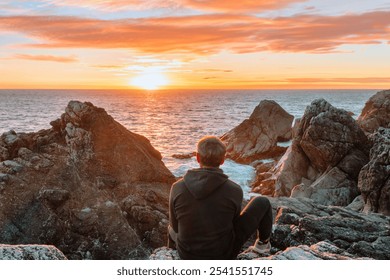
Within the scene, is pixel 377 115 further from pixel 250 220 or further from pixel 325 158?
pixel 250 220

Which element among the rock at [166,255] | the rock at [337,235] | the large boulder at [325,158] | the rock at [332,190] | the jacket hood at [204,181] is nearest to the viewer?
the jacket hood at [204,181]

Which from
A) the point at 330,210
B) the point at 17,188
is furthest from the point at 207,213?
the point at 17,188

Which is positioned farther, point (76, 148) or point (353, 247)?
point (76, 148)

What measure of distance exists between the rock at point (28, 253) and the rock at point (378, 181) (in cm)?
1128

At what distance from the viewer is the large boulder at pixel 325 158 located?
17.3 metres

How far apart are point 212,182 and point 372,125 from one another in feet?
80.2

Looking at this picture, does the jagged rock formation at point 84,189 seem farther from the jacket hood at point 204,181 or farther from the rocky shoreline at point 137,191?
the jacket hood at point 204,181

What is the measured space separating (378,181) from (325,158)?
5.23 meters

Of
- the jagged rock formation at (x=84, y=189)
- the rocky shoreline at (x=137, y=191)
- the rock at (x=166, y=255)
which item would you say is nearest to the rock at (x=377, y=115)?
the rocky shoreline at (x=137, y=191)

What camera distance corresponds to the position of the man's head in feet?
17.0

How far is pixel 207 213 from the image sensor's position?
5102 millimetres

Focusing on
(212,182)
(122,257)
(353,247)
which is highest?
(212,182)

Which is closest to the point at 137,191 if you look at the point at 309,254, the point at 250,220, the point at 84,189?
the point at 84,189

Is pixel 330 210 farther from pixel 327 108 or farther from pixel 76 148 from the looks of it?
pixel 327 108
